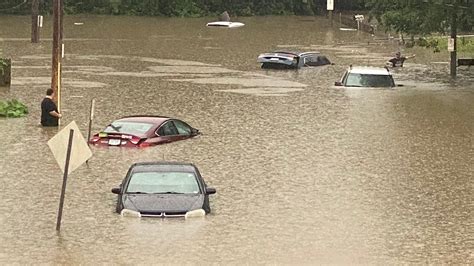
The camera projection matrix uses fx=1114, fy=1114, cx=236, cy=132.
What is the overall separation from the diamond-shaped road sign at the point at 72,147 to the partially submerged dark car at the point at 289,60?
125 ft

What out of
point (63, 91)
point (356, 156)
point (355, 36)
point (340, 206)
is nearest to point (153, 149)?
point (356, 156)

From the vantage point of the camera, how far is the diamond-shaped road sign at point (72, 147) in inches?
763

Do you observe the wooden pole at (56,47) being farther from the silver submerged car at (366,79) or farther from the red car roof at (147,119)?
the silver submerged car at (366,79)

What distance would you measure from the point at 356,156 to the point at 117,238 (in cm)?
1123

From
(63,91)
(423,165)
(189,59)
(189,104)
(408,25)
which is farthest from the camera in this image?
(189,59)

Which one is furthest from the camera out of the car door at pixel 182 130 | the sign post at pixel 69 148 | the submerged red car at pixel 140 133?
the car door at pixel 182 130

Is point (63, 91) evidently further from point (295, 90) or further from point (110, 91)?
point (295, 90)

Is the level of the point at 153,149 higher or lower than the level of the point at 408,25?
lower

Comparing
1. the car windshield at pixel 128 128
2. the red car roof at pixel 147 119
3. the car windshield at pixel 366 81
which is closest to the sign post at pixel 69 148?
the car windshield at pixel 128 128

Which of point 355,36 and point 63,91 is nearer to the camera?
point 63,91

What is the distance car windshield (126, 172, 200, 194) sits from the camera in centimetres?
2159

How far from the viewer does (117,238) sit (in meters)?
19.5

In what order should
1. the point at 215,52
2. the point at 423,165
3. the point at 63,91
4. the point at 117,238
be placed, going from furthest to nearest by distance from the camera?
the point at 215,52 → the point at 63,91 → the point at 423,165 → the point at 117,238

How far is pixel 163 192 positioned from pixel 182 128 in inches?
427
